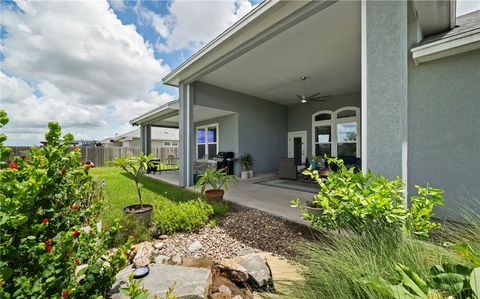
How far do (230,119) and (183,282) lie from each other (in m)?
7.43

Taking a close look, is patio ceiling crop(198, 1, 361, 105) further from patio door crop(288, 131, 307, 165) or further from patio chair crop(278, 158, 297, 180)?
patio chair crop(278, 158, 297, 180)

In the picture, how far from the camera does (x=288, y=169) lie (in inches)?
303

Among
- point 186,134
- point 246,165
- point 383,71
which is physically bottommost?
point 246,165

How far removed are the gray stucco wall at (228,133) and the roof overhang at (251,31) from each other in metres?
3.18

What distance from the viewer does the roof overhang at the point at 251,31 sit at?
3.16m

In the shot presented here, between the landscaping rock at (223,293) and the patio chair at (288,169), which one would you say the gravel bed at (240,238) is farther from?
the patio chair at (288,169)

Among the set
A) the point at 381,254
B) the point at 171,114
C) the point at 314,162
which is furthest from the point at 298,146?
the point at 381,254

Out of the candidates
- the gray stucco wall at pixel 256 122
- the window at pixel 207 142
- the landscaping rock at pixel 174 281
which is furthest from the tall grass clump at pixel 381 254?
the window at pixel 207 142

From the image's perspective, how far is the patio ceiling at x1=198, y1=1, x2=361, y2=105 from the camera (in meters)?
3.64

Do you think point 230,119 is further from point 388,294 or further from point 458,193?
point 388,294

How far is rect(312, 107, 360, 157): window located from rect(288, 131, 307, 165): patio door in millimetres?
520

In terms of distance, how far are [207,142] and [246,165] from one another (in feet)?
9.90

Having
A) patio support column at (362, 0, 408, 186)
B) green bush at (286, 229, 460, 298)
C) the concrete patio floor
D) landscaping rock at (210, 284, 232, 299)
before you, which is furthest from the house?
landscaping rock at (210, 284, 232, 299)

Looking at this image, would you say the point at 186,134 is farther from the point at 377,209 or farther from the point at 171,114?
the point at 377,209
